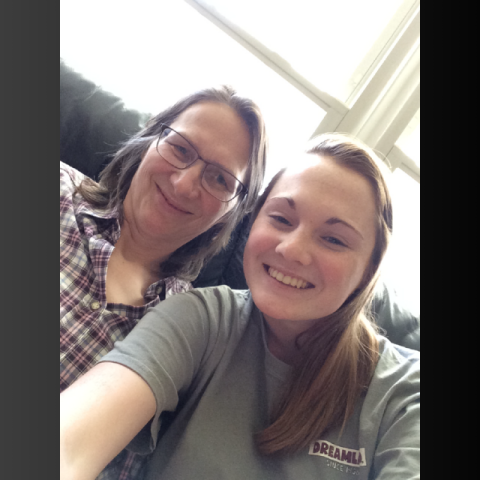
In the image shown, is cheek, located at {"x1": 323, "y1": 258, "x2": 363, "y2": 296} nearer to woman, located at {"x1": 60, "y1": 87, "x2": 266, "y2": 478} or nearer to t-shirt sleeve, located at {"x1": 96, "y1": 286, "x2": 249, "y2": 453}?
t-shirt sleeve, located at {"x1": 96, "y1": 286, "x2": 249, "y2": 453}

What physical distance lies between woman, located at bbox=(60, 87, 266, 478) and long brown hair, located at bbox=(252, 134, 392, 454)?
0.22m

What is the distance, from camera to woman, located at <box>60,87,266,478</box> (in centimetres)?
77

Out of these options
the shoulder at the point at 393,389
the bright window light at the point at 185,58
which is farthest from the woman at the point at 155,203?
the bright window light at the point at 185,58

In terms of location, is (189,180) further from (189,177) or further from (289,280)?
(289,280)

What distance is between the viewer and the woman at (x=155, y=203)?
30.4 inches

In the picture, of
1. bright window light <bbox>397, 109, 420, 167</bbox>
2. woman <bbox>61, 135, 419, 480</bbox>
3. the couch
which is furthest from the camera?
bright window light <bbox>397, 109, 420, 167</bbox>

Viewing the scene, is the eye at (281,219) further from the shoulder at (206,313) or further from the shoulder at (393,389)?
the shoulder at (393,389)

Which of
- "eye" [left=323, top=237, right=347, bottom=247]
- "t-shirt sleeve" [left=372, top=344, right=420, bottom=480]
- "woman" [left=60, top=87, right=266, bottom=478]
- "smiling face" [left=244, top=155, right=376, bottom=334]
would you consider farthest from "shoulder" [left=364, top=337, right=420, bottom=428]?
"woman" [left=60, top=87, right=266, bottom=478]

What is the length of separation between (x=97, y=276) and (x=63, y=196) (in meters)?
0.24

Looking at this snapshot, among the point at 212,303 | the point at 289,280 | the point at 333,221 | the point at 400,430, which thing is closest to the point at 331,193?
the point at 333,221

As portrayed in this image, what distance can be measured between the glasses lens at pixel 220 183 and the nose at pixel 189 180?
0.02m

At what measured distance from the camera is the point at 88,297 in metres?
0.75

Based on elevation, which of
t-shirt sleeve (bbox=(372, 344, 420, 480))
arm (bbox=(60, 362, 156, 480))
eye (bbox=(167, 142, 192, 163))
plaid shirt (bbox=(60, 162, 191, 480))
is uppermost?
eye (bbox=(167, 142, 192, 163))
